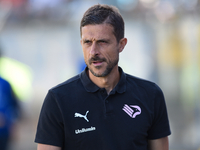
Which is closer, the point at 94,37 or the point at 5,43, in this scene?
the point at 94,37

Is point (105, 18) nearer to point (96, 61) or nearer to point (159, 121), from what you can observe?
point (96, 61)

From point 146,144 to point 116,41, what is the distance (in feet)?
2.48

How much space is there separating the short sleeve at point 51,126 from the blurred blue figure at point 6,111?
268cm

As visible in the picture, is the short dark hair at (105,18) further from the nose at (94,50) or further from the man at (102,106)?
the nose at (94,50)

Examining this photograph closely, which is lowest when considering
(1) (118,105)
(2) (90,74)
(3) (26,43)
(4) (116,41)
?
(1) (118,105)

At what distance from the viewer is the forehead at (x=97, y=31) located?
2270 millimetres

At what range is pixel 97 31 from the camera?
2271mm

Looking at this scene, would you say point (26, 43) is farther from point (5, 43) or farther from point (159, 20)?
point (159, 20)

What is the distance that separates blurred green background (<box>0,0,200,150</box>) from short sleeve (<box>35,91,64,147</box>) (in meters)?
5.09

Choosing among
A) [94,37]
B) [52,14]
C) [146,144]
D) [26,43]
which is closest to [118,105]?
[146,144]

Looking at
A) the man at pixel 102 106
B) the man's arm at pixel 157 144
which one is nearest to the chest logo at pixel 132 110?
the man at pixel 102 106

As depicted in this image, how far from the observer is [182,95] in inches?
328

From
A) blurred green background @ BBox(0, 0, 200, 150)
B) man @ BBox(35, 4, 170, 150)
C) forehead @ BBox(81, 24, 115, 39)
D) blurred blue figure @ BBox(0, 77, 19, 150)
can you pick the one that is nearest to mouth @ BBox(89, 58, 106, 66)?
man @ BBox(35, 4, 170, 150)

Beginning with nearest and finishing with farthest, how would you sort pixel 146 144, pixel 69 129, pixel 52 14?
pixel 69 129, pixel 146 144, pixel 52 14
